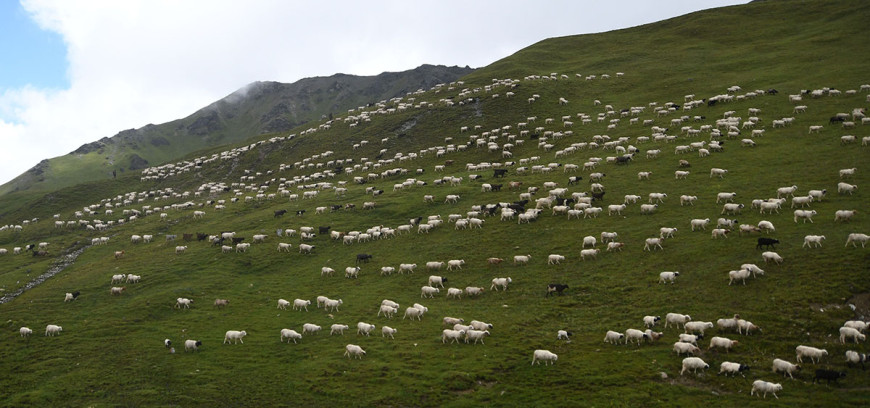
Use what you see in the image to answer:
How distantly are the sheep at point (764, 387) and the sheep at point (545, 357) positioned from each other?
25.5 feet

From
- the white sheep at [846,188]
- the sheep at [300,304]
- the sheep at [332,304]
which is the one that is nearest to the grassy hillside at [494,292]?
the white sheep at [846,188]

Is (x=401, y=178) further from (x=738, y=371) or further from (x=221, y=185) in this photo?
(x=738, y=371)

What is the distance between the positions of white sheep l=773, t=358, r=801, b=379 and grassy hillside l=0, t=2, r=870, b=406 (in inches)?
13.2

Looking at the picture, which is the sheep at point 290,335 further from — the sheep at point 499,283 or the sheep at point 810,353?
the sheep at point 810,353

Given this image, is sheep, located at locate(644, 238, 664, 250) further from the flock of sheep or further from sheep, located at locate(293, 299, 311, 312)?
sheep, located at locate(293, 299, 311, 312)

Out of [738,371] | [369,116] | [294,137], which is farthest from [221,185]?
[738,371]

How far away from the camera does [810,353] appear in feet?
66.8

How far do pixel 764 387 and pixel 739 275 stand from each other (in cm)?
1002

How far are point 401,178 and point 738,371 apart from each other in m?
56.0

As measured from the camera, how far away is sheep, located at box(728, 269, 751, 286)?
2750cm

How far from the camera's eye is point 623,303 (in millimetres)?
28922

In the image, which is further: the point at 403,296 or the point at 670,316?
the point at 403,296

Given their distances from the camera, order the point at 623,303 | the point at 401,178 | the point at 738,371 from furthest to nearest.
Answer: the point at 401,178
the point at 623,303
the point at 738,371

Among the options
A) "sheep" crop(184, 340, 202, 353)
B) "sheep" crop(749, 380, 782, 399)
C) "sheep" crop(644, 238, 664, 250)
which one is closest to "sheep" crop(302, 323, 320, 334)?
"sheep" crop(184, 340, 202, 353)
